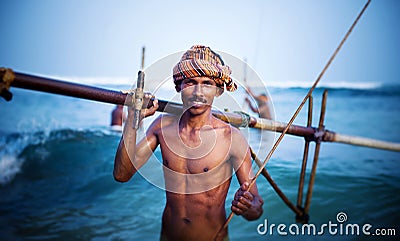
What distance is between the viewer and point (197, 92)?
1877mm

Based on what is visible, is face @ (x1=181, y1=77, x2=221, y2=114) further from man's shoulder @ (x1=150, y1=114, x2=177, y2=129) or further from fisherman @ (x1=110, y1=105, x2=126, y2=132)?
fisherman @ (x1=110, y1=105, x2=126, y2=132)

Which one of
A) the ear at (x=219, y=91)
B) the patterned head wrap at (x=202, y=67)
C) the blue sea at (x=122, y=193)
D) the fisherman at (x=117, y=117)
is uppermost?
the fisherman at (x=117, y=117)

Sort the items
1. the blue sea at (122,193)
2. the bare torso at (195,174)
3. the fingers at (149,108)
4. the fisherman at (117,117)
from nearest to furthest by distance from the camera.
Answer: the fingers at (149,108) → the bare torso at (195,174) → the blue sea at (122,193) → the fisherman at (117,117)

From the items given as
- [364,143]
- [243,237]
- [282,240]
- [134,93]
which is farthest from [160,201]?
[134,93]

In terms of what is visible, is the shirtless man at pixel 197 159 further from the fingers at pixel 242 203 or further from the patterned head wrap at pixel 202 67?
the fingers at pixel 242 203

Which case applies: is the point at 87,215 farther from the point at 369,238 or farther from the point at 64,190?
the point at 369,238

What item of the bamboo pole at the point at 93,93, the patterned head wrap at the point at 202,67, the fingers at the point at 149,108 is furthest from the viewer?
the patterned head wrap at the point at 202,67

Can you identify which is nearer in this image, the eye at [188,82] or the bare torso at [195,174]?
the eye at [188,82]

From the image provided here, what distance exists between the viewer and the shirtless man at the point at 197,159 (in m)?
2.00

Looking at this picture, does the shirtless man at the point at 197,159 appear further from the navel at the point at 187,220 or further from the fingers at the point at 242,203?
the fingers at the point at 242,203

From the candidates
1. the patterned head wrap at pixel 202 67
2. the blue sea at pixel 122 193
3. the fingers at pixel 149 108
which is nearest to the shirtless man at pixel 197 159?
the patterned head wrap at pixel 202 67

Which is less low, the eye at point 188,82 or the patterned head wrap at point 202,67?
the patterned head wrap at point 202,67

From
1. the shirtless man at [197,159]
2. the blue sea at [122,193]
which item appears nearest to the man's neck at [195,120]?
the shirtless man at [197,159]

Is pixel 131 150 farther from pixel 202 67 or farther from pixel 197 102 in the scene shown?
pixel 202 67
